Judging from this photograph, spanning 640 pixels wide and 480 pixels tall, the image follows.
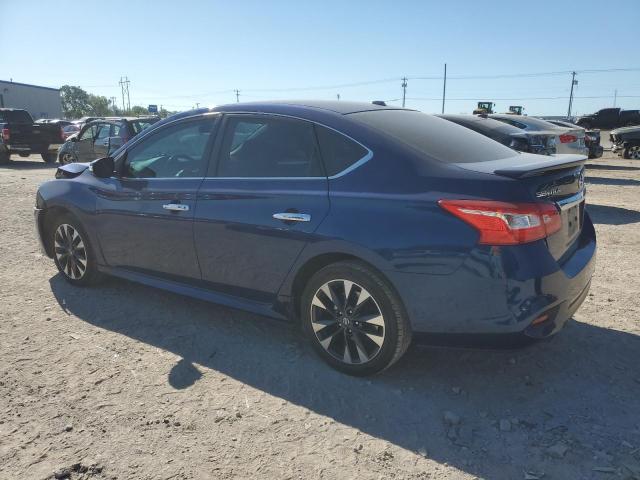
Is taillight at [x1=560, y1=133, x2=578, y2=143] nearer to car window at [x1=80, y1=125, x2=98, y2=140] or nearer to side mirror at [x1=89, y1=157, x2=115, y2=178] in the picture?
side mirror at [x1=89, y1=157, x2=115, y2=178]

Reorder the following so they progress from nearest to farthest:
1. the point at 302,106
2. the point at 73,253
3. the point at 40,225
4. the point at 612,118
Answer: the point at 302,106, the point at 73,253, the point at 40,225, the point at 612,118

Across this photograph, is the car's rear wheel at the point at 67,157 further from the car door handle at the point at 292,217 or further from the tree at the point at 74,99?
the tree at the point at 74,99

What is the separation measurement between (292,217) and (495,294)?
1293 millimetres

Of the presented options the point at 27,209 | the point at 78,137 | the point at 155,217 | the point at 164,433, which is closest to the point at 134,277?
the point at 155,217

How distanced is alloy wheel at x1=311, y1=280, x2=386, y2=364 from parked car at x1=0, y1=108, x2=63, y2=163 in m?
19.5

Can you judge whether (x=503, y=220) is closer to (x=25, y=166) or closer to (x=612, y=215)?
(x=612, y=215)

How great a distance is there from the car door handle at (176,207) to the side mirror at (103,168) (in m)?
0.83

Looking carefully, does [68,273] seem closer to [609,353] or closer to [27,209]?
[609,353]

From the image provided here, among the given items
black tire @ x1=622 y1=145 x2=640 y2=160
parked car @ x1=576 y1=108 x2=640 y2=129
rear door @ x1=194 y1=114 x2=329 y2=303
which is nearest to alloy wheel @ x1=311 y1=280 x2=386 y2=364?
rear door @ x1=194 y1=114 x2=329 y2=303

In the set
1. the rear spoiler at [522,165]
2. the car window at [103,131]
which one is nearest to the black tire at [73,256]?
the rear spoiler at [522,165]

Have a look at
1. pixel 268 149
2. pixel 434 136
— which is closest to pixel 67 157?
pixel 268 149

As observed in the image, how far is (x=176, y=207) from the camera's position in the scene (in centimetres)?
378

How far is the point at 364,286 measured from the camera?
2.98 meters

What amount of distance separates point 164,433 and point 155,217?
1.80m
